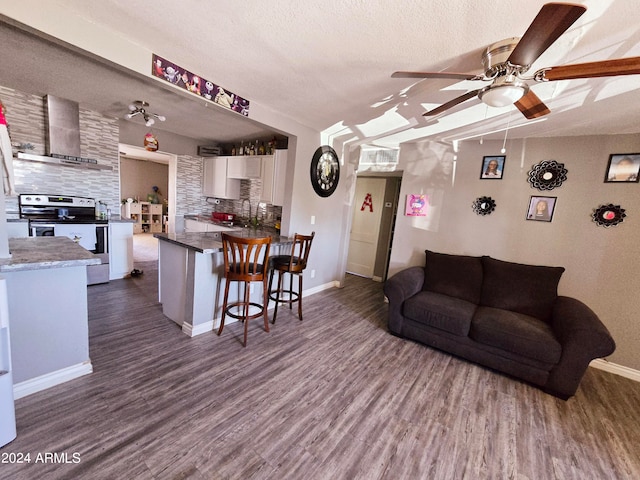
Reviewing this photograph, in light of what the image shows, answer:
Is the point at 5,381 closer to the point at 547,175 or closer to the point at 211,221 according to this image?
the point at 211,221

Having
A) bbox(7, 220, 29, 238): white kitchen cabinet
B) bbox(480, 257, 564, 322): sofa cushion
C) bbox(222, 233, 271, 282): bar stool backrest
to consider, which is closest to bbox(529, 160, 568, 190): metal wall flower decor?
bbox(480, 257, 564, 322): sofa cushion

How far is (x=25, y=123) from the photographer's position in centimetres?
313

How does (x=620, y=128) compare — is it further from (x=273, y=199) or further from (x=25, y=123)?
(x=25, y=123)

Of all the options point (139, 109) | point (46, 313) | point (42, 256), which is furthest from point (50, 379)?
point (139, 109)

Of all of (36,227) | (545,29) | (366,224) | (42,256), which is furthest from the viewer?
(366,224)

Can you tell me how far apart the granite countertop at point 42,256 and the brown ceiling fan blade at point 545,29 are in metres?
2.53

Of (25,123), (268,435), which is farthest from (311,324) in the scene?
(25,123)

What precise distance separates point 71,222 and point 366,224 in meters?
4.41

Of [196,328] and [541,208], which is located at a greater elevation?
[541,208]

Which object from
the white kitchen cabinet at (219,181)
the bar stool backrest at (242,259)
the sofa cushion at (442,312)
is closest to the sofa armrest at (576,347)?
the sofa cushion at (442,312)

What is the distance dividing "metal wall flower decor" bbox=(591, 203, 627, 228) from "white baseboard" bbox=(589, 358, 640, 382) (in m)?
1.39

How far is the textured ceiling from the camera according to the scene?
1277 mm

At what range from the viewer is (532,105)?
1.63 m

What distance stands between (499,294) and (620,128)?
74.1 inches
